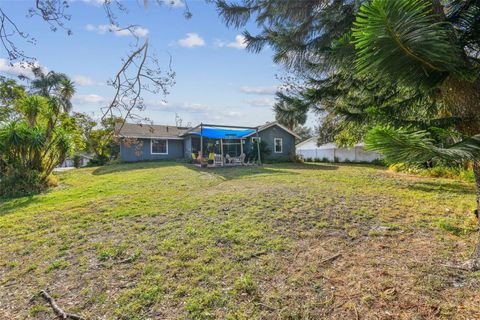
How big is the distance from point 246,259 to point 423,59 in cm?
289

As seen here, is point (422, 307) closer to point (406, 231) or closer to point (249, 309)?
point (249, 309)

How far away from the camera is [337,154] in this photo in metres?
26.9

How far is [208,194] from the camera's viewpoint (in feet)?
24.2

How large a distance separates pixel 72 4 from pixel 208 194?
5.59 meters

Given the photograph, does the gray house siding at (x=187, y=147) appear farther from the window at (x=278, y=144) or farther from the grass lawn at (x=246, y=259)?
the grass lawn at (x=246, y=259)

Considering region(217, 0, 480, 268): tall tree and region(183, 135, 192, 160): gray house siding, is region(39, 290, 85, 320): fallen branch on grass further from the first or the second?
region(183, 135, 192, 160): gray house siding

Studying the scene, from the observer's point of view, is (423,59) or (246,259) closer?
(423,59)


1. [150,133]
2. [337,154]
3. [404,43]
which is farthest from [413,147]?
[337,154]

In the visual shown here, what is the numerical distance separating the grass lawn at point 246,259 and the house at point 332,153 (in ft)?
63.2

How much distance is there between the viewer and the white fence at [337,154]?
2427 centimetres

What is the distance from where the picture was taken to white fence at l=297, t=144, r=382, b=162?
24.3 m

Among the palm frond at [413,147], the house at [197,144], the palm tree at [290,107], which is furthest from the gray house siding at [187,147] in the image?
the palm frond at [413,147]

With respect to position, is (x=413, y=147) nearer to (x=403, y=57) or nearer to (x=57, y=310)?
(x=403, y=57)

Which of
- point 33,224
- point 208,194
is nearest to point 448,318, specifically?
point 208,194
